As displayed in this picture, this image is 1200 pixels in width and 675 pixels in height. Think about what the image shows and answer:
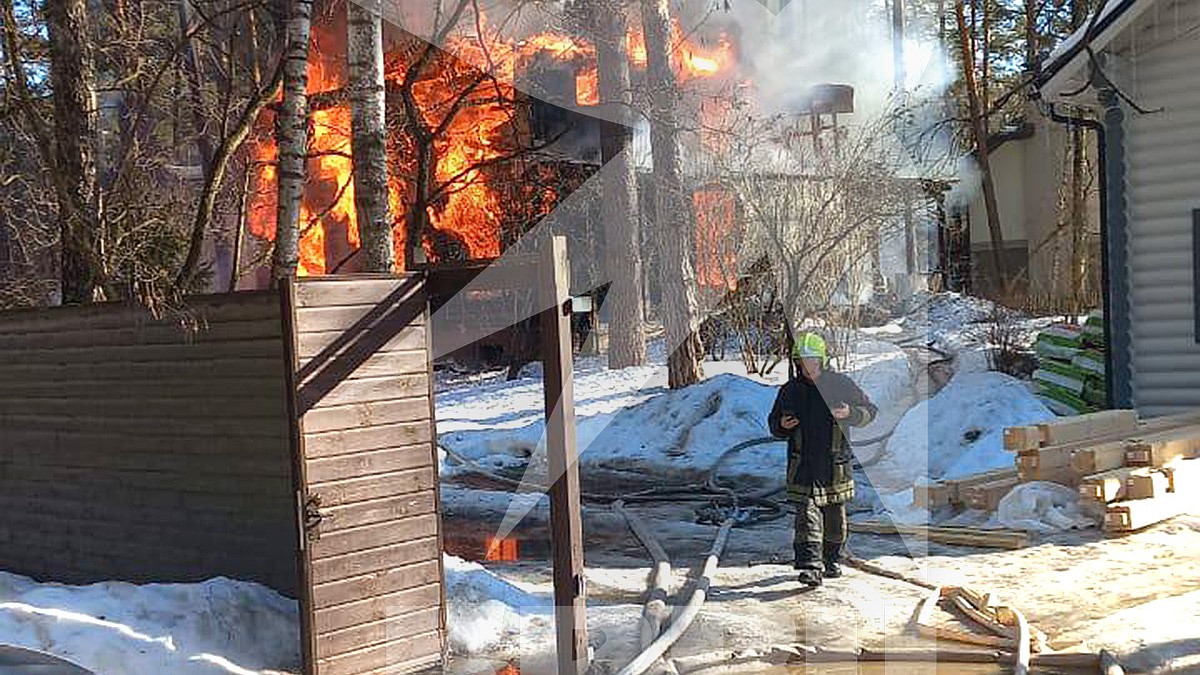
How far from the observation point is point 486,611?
700cm

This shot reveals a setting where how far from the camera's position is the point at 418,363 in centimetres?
644

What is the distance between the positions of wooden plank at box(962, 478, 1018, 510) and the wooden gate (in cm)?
509

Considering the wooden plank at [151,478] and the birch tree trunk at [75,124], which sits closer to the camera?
the wooden plank at [151,478]

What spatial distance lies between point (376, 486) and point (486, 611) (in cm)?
126

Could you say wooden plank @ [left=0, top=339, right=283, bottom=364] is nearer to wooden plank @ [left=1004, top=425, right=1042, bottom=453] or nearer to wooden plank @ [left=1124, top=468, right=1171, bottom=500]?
wooden plank @ [left=1004, top=425, right=1042, bottom=453]

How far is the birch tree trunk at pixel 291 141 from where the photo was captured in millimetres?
8945

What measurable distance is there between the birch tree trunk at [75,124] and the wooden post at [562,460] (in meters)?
4.37

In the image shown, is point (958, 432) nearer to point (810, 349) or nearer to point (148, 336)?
point (810, 349)

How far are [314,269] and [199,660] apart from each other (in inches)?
567

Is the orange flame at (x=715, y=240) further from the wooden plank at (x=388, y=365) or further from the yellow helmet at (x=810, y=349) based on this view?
the wooden plank at (x=388, y=365)

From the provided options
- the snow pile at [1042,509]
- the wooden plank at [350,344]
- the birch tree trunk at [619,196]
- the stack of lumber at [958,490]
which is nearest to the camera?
the wooden plank at [350,344]

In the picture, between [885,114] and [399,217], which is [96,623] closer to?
[399,217]

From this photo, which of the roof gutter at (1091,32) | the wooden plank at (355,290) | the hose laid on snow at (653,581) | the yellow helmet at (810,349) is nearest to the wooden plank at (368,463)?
the wooden plank at (355,290)

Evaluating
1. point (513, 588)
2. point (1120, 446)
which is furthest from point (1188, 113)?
point (513, 588)
